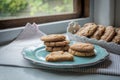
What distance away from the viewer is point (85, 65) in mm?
665

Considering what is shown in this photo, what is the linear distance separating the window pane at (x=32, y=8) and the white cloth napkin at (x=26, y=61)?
0.12 m

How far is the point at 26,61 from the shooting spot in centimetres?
75

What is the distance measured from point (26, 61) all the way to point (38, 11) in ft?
1.67

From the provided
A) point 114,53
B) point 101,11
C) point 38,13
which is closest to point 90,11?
point 101,11

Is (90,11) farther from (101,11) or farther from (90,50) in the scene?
(90,50)

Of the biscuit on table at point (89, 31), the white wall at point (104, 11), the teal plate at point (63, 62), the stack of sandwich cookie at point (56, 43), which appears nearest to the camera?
the teal plate at point (63, 62)

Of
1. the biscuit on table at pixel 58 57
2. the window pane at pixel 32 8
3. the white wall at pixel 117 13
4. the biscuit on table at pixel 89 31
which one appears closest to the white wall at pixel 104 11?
the white wall at pixel 117 13

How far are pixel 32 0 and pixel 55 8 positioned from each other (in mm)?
170

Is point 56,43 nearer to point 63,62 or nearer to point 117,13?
point 63,62

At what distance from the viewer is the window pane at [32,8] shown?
1.06m

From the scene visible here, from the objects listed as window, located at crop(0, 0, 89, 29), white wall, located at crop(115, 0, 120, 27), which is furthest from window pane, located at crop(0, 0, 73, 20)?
white wall, located at crop(115, 0, 120, 27)

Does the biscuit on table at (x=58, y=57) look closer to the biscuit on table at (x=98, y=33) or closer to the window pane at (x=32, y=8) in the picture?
the biscuit on table at (x=98, y=33)

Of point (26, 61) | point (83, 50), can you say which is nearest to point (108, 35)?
point (83, 50)

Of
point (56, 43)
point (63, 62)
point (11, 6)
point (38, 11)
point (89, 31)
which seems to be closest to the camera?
point (63, 62)
